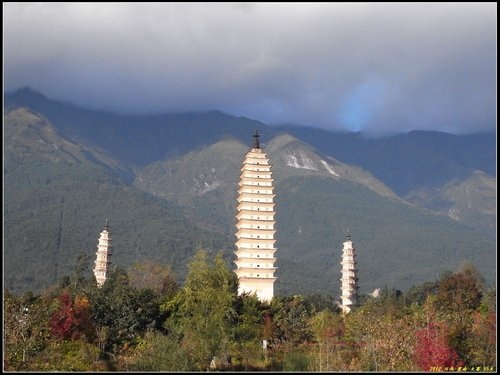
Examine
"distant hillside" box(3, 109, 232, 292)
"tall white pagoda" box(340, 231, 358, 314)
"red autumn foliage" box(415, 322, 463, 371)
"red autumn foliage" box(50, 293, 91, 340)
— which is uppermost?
"distant hillside" box(3, 109, 232, 292)

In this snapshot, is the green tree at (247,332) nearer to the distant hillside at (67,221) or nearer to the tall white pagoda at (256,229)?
the tall white pagoda at (256,229)

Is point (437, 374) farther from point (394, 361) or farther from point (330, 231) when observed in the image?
point (330, 231)

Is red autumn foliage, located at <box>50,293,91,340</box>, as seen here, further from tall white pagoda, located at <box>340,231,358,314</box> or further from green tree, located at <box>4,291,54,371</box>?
tall white pagoda, located at <box>340,231,358,314</box>

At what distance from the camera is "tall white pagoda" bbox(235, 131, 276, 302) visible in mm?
52188

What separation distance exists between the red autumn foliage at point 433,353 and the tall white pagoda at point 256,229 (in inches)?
905

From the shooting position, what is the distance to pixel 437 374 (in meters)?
20.6

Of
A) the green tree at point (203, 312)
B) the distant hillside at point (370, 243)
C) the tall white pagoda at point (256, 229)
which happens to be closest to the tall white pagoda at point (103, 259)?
the tall white pagoda at point (256, 229)

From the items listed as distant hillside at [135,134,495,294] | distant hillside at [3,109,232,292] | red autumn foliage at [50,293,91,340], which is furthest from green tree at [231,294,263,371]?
distant hillside at [135,134,495,294]

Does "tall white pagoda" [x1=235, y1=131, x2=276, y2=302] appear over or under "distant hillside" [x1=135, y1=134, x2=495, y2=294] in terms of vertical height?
under

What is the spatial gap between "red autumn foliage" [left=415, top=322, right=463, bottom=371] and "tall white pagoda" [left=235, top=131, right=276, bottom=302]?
75.4ft

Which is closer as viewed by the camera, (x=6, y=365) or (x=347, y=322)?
(x=6, y=365)

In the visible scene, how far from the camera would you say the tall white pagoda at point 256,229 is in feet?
171

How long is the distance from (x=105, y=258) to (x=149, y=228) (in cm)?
7046

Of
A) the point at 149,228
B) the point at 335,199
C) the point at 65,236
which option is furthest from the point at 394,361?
the point at 335,199
